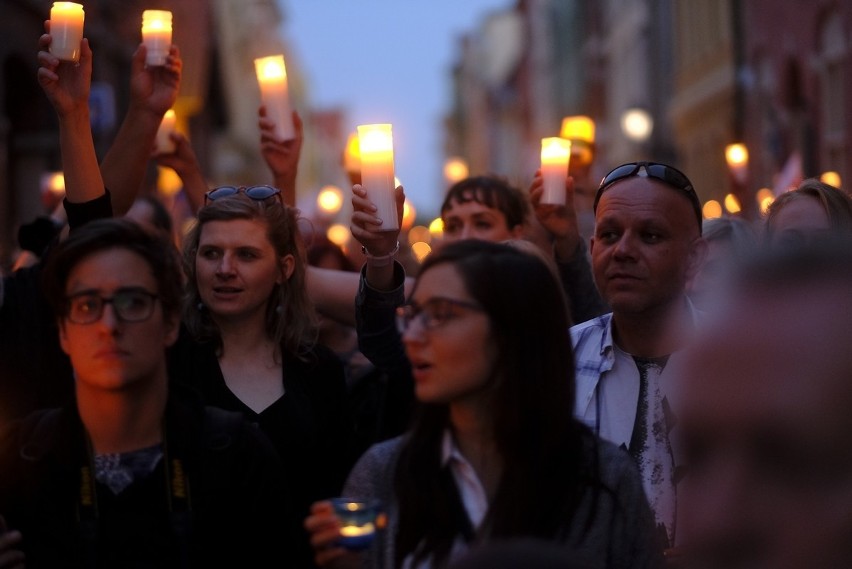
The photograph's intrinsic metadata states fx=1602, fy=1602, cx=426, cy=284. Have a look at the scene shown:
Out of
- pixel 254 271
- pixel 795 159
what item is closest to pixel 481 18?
pixel 795 159

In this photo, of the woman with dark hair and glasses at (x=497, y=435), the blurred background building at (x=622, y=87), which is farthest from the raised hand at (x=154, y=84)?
the woman with dark hair and glasses at (x=497, y=435)

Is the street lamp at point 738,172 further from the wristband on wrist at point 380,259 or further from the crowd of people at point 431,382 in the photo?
the wristband on wrist at point 380,259

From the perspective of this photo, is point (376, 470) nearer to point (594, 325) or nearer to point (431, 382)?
point (431, 382)

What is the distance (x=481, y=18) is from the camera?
10662 cm

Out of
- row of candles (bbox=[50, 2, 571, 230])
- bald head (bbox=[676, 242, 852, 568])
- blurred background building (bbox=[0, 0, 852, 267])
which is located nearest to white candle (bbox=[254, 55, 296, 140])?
row of candles (bbox=[50, 2, 571, 230])

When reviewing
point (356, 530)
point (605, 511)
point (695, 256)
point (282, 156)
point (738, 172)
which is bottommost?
point (605, 511)

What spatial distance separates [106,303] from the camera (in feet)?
11.4

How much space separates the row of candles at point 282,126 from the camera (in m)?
4.76

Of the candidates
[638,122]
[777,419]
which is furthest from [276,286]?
[638,122]

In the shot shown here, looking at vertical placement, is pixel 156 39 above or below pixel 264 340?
above

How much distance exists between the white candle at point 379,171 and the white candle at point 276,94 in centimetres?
129

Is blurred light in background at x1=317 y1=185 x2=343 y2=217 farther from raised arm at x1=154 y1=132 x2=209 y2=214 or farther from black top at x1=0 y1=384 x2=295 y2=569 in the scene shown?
black top at x1=0 y1=384 x2=295 y2=569

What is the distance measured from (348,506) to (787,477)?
4.89ft

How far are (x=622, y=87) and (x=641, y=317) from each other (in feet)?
128
